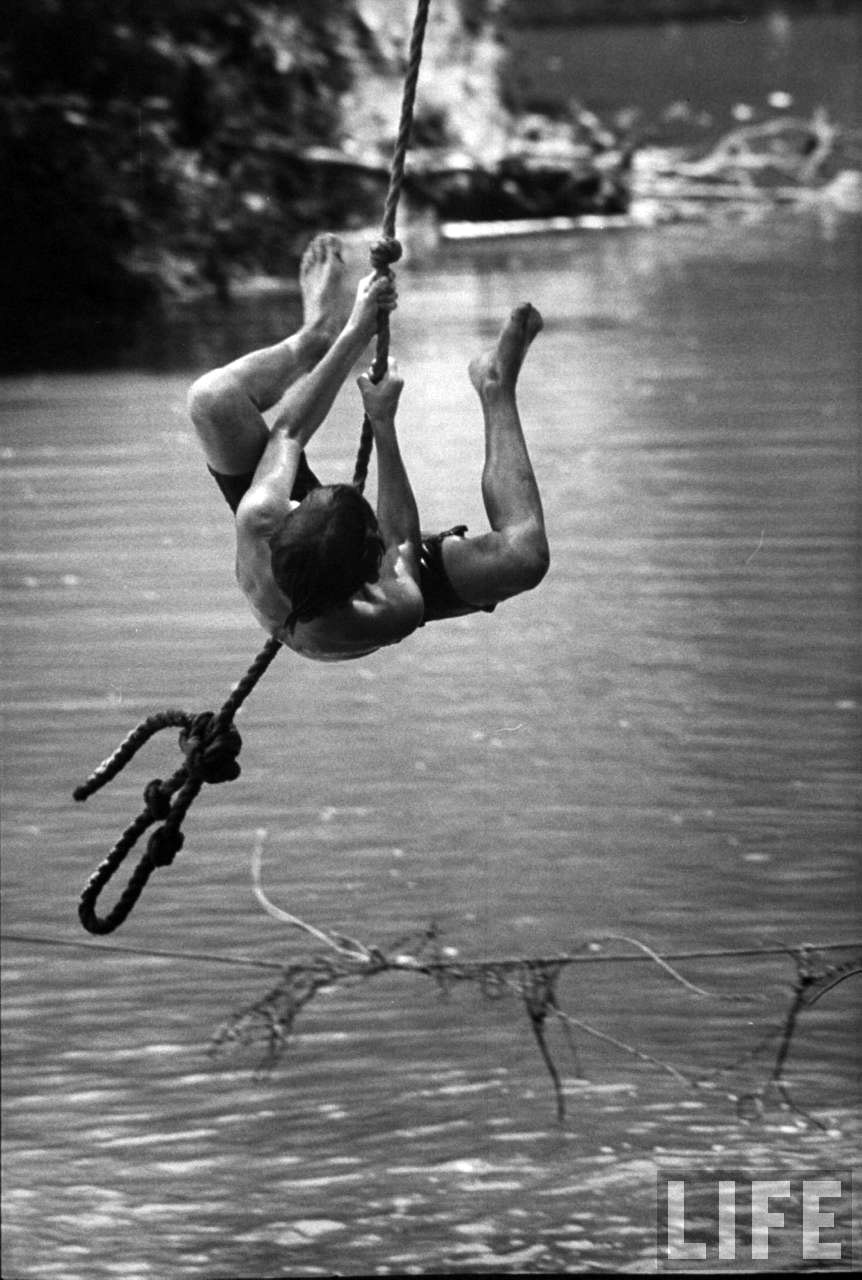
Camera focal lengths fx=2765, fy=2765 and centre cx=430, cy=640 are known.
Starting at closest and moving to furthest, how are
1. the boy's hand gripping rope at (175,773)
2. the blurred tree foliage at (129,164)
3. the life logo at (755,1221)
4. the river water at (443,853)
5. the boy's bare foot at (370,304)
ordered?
the boy's bare foot at (370,304), the boy's hand gripping rope at (175,773), the life logo at (755,1221), the river water at (443,853), the blurred tree foliage at (129,164)

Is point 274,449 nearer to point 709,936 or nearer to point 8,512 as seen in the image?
point 709,936

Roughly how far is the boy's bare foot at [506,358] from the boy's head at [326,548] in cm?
25

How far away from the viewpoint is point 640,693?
985 cm

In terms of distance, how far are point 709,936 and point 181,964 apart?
1513 millimetres

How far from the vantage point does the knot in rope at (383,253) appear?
3277mm

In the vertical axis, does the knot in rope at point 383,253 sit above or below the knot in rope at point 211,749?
above

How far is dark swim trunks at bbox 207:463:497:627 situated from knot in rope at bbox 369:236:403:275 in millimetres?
270

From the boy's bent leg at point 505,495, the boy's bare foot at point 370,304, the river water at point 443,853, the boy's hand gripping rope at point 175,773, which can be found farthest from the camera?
the river water at point 443,853

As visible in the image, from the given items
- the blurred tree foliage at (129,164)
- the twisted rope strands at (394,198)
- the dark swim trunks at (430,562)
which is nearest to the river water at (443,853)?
the blurred tree foliage at (129,164)

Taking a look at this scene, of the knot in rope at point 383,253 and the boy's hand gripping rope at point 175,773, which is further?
→ the boy's hand gripping rope at point 175,773

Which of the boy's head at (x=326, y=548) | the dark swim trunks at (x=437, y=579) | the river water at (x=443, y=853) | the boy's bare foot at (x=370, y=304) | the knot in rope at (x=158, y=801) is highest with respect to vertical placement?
the boy's bare foot at (x=370, y=304)

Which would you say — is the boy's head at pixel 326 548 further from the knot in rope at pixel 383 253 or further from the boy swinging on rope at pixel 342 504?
the knot in rope at pixel 383 253

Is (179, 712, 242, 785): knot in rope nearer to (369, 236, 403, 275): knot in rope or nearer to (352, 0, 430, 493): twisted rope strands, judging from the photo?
(352, 0, 430, 493): twisted rope strands

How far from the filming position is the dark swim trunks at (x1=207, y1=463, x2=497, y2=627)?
3.43m
